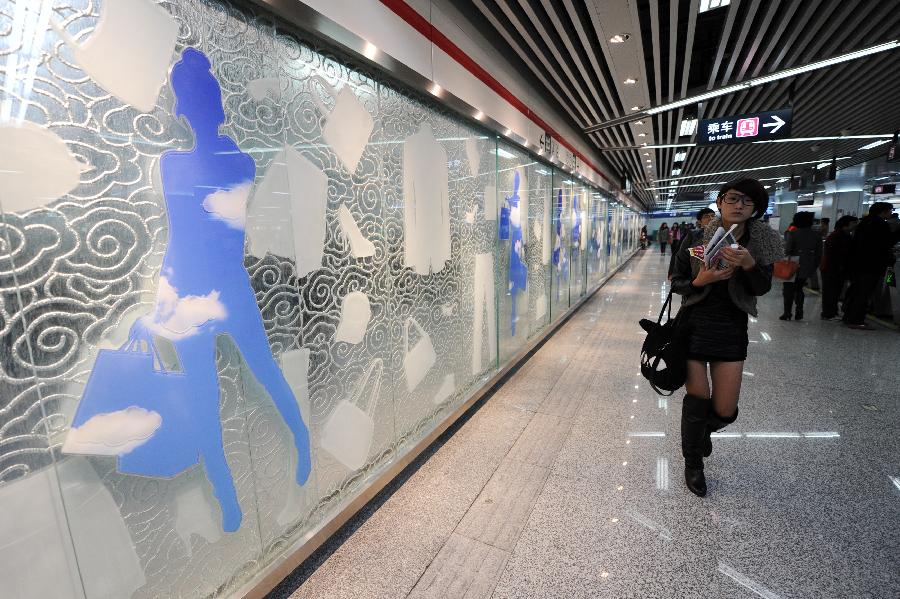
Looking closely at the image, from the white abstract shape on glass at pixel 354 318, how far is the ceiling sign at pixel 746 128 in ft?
21.1

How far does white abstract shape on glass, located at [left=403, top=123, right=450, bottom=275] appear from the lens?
2447 mm

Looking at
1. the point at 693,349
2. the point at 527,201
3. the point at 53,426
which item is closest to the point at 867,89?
the point at 527,201

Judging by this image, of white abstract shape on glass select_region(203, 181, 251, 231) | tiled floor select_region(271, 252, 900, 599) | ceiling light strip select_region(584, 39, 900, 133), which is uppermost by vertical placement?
ceiling light strip select_region(584, 39, 900, 133)

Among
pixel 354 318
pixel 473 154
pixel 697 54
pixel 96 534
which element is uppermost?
pixel 697 54

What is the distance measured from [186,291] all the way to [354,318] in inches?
32.9

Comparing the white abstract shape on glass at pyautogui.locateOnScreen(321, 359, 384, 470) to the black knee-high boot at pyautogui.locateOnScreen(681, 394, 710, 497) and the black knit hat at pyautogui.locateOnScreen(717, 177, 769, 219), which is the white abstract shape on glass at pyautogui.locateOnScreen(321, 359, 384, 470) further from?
the black knit hat at pyautogui.locateOnScreen(717, 177, 769, 219)

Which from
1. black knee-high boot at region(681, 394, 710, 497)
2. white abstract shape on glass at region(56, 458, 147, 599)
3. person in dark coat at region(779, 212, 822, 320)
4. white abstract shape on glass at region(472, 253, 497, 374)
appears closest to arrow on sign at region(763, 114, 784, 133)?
person in dark coat at region(779, 212, 822, 320)

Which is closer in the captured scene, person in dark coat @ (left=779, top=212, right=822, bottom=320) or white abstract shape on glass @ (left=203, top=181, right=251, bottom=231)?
white abstract shape on glass @ (left=203, top=181, right=251, bottom=231)

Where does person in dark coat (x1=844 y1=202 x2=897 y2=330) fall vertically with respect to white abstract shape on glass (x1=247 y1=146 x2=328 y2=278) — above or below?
below

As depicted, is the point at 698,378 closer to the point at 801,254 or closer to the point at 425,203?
the point at 425,203

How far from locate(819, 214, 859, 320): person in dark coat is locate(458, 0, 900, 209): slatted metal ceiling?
1939 millimetres

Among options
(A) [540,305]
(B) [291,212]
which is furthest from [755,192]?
(A) [540,305]

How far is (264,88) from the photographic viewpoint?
154 centimetres

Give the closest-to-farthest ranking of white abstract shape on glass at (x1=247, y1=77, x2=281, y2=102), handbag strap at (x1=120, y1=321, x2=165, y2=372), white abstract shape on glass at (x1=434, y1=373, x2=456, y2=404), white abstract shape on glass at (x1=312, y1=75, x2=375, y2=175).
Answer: handbag strap at (x1=120, y1=321, x2=165, y2=372)
white abstract shape on glass at (x1=247, y1=77, x2=281, y2=102)
white abstract shape on glass at (x1=312, y1=75, x2=375, y2=175)
white abstract shape on glass at (x1=434, y1=373, x2=456, y2=404)
